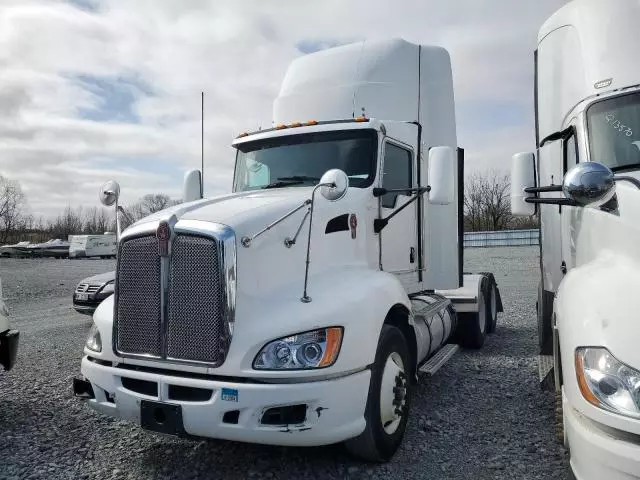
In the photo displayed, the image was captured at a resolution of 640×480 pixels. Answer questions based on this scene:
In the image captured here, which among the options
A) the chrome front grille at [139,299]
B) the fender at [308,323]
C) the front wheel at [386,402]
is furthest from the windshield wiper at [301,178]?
the chrome front grille at [139,299]

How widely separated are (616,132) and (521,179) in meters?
0.87

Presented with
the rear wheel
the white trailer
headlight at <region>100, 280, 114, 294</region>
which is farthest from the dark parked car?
the white trailer

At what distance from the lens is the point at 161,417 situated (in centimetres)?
350

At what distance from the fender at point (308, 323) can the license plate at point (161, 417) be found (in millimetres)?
264

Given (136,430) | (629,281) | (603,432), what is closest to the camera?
(603,432)

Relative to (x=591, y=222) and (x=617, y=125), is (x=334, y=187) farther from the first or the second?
(x=617, y=125)

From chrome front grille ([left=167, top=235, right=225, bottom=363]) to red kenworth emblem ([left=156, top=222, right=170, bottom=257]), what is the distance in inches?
2.0

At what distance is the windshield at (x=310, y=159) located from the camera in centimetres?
514

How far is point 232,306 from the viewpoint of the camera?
11.7 ft

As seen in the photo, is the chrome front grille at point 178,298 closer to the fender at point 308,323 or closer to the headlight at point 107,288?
the fender at point 308,323

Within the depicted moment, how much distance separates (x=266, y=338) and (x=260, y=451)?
1.26 m

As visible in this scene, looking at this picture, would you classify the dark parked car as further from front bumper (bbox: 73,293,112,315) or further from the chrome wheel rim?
the chrome wheel rim

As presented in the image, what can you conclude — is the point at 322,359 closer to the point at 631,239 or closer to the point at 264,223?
the point at 264,223

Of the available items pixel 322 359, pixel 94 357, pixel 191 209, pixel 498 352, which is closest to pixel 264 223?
pixel 191 209
